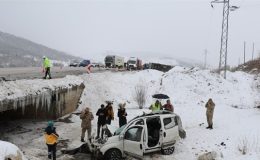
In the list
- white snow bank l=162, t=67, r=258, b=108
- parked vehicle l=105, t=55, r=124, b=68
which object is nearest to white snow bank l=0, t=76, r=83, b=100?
white snow bank l=162, t=67, r=258, b=108

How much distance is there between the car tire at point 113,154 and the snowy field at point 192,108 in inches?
71.4

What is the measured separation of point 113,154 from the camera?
60.4ft

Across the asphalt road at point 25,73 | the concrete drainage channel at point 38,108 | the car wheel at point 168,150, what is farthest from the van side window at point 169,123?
the asphalt road at point 25,73

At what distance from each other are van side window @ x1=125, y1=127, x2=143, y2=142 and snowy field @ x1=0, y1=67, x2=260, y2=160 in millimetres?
1377

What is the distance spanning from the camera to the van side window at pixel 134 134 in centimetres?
1878

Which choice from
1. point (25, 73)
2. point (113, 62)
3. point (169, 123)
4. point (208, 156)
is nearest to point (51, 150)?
point (169, 123)

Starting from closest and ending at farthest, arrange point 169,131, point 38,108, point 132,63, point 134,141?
1. point 134,141
2. point 169,131
3. point 38,108
4. point 132,63

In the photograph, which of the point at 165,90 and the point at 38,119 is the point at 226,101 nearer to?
the point at 165,90

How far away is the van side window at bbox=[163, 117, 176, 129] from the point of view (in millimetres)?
19828

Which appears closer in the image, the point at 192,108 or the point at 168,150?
the point at 168,150

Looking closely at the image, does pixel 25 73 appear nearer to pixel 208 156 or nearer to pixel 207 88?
pixel 207 88

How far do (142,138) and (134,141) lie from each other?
1.29 ft

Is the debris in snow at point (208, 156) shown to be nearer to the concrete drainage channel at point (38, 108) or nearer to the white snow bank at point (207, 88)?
the concrete drainage channel at point (38, 108)

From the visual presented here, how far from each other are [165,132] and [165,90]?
2355 cm
